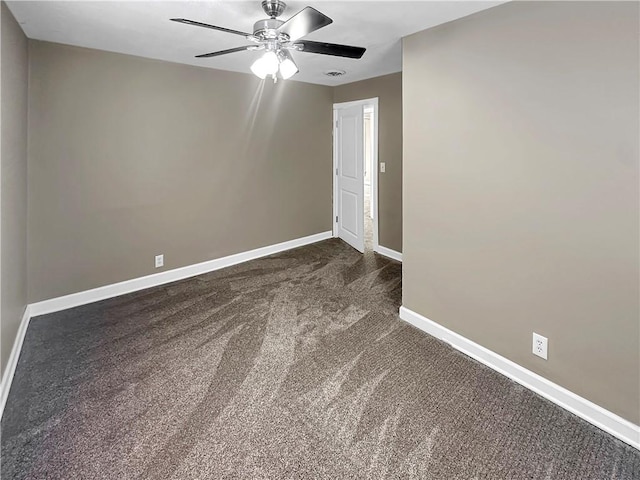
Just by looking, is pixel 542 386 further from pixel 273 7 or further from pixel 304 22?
pixel 273 7

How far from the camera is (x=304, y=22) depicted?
184 cm

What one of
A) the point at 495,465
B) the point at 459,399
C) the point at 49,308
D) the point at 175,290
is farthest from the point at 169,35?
the point at 495,465

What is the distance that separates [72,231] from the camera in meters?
3.28

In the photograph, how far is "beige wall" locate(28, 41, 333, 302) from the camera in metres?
3.11

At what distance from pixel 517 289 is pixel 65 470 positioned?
2.52 metres

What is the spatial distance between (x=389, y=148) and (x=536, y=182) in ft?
9.22

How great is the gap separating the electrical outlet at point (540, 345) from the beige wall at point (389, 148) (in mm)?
2602

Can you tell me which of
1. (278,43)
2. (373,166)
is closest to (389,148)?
(373,166)

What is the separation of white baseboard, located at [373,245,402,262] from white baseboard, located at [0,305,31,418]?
12.5 feet

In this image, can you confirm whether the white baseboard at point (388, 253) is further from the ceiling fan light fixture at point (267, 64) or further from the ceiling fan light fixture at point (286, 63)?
the ceiling fan light fixture at point (267, 64)

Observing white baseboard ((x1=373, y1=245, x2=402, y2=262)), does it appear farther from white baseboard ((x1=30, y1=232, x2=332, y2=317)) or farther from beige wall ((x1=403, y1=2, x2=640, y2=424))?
beige wall ((x1=403, y1=2, x2=640, y2=424))

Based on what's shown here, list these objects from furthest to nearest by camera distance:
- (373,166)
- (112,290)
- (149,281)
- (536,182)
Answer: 1. (373,166)
2. (149,281)
3. (112,290)
4. (536,182)

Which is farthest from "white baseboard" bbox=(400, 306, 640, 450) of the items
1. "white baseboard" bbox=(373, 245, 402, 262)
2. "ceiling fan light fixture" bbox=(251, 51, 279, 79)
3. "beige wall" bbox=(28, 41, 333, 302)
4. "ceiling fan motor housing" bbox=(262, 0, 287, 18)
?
"beige wall" bbox=(28, 41, 333, 302)

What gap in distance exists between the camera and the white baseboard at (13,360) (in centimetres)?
205
